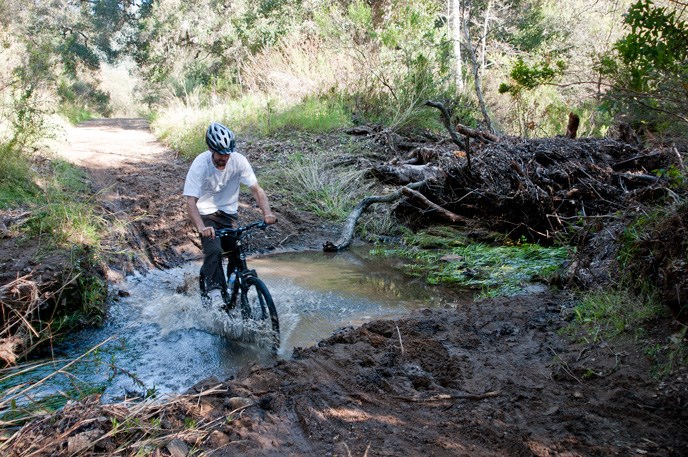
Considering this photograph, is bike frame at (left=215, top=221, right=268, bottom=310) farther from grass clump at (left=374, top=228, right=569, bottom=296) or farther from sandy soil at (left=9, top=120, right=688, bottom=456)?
grass clump at (left=374, top=228, right=569, bottom=296)

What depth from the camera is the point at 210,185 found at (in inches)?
221

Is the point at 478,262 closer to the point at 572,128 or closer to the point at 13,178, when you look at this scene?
the point at 572,128

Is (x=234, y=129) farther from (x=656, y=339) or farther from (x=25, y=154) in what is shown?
(x=656, y=339)

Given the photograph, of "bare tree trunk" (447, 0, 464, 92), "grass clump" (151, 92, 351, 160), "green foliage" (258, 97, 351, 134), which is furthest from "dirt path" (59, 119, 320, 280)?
"bare tree trunk" (447, 0, 464, 92)

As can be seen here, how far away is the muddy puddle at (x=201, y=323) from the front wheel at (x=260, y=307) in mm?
165

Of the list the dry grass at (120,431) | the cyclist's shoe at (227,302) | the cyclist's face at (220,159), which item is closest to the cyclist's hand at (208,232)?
the cyclist's face at (220,159)

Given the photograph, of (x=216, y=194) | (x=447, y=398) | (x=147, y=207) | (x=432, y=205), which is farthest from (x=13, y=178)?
(x=447, y=398)

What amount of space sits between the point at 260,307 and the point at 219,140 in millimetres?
1668

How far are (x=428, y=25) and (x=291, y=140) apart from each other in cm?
587

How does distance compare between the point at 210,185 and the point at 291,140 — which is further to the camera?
the point at 291,140

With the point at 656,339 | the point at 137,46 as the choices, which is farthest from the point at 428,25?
the point at 137,46

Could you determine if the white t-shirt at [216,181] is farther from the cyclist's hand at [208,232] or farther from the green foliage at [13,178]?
the green foliage at [13,178]

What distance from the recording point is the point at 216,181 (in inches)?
220

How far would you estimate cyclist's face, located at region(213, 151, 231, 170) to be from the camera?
17.3ft
